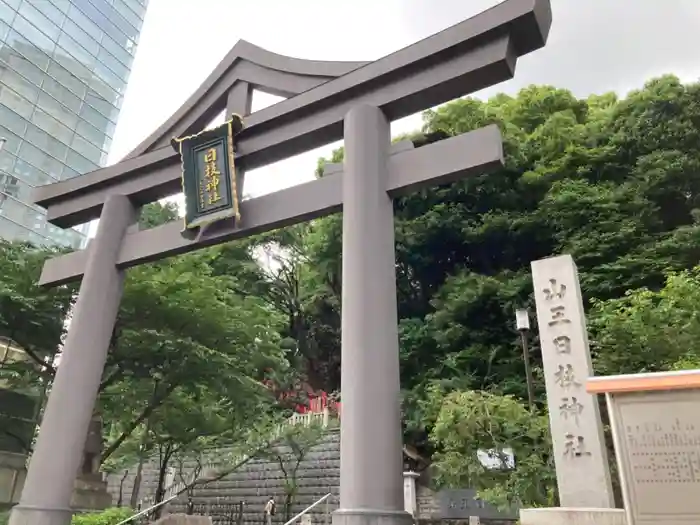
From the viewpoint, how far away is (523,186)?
18.2 metres

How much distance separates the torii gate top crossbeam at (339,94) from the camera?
20.1 ft

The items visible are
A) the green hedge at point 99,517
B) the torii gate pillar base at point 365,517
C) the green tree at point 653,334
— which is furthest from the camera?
the green hedge at point 99,517

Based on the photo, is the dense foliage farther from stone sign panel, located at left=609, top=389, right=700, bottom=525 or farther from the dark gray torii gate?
Result: stone sign panel, located at left=609, top=389, right=700, bottom=525

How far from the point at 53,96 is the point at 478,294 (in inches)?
886

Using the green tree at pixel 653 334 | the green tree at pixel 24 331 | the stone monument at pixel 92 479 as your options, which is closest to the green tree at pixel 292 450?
the stone monument at pixel 92 479

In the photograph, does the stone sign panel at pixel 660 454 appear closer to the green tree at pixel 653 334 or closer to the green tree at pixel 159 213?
the green tree at pixel 653 334

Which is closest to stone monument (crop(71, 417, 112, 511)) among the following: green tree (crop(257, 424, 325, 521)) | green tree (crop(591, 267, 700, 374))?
green tree (crop(257, 424, 325, 521))

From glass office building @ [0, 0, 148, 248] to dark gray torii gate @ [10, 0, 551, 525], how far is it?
1593 centimetres

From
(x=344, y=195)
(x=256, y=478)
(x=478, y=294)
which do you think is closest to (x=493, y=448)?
(x=344, y=195)

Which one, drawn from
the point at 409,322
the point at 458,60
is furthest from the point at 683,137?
the point at 458,60

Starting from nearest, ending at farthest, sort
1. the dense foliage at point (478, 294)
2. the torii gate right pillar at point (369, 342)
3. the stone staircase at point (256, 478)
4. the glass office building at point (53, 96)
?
the torii gate right pillar at point (369, 342) < the dense foliage at point (478, 294) < the stone staircase at point (256, 478) < the glass office building at point (53, 96)

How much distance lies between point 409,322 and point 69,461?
12.3 metres

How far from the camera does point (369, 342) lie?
547 cm

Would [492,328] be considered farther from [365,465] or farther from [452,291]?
[365,465]
